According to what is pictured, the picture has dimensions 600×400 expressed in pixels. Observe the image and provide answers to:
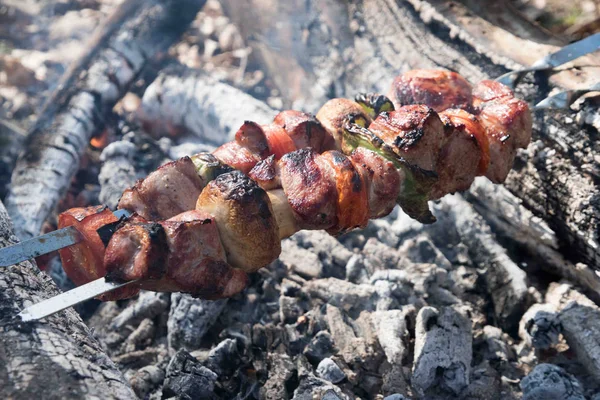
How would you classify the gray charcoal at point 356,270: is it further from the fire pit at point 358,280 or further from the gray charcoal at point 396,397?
the gray charcoal at point 396,397

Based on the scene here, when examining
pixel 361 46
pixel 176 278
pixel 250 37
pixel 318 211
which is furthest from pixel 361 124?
pixel 250 37

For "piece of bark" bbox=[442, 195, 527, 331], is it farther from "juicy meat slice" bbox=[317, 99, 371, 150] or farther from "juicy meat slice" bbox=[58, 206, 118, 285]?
"juicy meat slice" bbox=[58, 206, 118, 285]

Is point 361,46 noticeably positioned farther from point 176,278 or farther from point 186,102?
point 176,278

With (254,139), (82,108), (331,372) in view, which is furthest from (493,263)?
(82,108)

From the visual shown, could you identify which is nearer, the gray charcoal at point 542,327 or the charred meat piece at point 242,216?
the charred meat piece at point 242,216

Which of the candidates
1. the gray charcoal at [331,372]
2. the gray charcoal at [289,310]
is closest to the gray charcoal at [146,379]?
the gray charcoal at [289,310]

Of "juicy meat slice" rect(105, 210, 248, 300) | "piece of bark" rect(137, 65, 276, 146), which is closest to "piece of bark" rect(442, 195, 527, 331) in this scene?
"piece of bark" rect(137, 65, 276, 146)
